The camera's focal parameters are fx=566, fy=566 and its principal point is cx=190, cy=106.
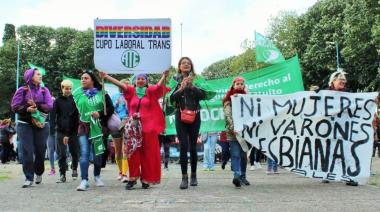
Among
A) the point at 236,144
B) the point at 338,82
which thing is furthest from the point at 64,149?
the point at 338,82

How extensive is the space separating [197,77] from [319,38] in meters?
31.8

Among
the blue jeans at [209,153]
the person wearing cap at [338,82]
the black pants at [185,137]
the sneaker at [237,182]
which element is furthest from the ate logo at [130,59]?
the blue jeans at [209,153]

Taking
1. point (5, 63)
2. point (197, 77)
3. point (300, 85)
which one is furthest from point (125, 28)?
point (5, 63)

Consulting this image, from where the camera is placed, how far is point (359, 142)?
9047 millimetres

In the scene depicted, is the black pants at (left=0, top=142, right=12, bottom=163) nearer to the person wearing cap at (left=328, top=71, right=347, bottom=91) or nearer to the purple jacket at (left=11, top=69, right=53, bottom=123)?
the purple jacket at (left=11, top=69, right=53, bottom=123)

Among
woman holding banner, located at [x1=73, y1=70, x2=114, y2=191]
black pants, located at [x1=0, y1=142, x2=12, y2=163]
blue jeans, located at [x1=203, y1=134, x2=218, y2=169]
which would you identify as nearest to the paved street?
woman holding banner, located at [x1=73, y1=70, x2=114, y2=191]

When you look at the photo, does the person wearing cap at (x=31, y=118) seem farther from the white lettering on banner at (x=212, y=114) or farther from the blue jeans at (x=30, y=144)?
the white lettering on banner at (x=212, y=114)

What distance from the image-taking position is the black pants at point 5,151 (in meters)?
21.7

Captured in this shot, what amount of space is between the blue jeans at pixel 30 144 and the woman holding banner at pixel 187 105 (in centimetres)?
228

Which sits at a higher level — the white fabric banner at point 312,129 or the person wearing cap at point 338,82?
the person wearing cap at point 338,82

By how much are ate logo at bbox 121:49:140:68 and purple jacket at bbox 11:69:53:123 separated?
158 cm

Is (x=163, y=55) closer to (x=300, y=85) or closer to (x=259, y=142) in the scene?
(x=259, y=142)

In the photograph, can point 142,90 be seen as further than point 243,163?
No

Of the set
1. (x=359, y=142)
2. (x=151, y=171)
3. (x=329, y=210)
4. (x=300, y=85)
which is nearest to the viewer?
(x=329, y=210)
